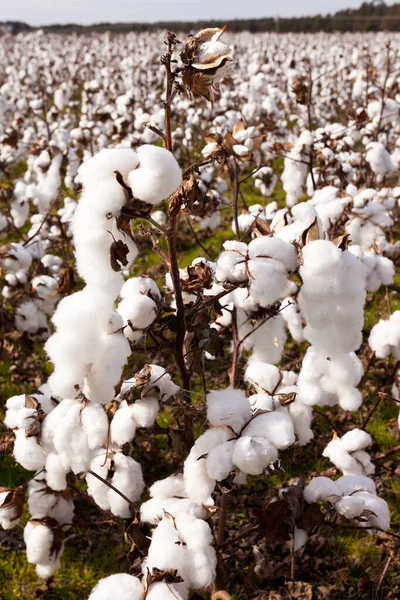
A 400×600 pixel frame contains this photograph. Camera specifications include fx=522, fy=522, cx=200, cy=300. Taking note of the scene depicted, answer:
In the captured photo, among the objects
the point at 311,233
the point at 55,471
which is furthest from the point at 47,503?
the point at 311,233

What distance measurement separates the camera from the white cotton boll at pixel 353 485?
1.93 m

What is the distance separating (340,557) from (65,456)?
1.44m

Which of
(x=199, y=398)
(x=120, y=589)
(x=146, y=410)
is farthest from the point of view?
(x=199, y=398)

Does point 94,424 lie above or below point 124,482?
above

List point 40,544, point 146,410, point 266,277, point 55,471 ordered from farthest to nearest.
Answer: point 40,544, point 55,471, point 146,410, point 266,277

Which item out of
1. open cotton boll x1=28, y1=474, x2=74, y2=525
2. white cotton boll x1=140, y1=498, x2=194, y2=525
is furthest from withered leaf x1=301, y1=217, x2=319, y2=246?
open cotton boll x1=28, y1=474, x2=74, y2=525

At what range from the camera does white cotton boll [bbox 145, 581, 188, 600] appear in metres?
1.34

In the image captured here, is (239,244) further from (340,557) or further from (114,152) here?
(340,557)

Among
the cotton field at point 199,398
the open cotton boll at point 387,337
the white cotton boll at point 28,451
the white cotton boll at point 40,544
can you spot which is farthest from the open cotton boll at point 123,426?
the open cotton boll at point 387,337

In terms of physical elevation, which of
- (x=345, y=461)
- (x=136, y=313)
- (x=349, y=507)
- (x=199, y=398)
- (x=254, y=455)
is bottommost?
(x=199, y=398)

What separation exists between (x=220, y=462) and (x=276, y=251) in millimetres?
592

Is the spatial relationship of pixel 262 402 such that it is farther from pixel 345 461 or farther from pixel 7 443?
pixel 7 443

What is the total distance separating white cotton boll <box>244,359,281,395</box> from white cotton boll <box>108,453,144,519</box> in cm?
56

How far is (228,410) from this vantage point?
1.51 metres
